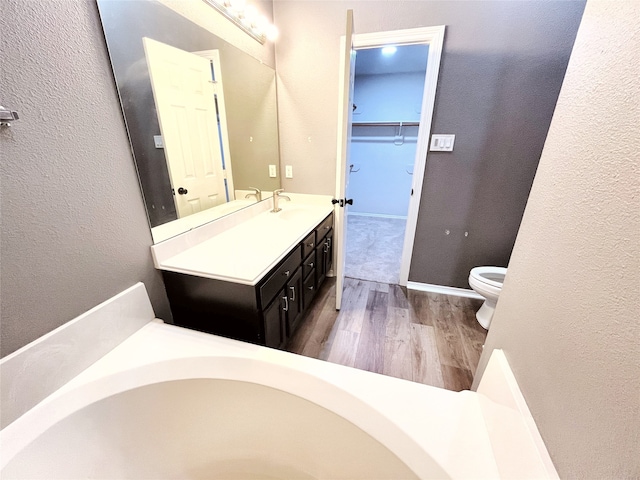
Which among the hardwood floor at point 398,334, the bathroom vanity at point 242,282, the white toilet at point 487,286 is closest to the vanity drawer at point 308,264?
the bathroom vanity at point 242,282

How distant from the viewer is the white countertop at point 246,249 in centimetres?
116

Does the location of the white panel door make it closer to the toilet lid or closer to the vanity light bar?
the vanity light bar

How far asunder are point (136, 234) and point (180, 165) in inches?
17.9

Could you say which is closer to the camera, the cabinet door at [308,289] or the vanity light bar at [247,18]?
the vanity light bar at [247,18]

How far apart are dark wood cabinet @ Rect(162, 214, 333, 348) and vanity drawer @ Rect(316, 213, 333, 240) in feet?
1.30

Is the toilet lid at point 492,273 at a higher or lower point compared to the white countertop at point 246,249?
lower

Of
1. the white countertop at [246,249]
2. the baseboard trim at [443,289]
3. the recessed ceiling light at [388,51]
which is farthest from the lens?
the recessed ceiling light at [388,51]

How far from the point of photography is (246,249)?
1.39 metres

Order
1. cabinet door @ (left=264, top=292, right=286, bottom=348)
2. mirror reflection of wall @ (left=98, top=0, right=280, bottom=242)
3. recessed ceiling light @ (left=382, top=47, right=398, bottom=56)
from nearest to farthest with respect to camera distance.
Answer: mirror reflection of wall @ (left=98, top=0, right=280, bottom=242) < cabinet door @ (left=264, top=292, right=286, bottom=348) < recessed ceiling light @ (left=382, top=47, right=398, bottom=56)

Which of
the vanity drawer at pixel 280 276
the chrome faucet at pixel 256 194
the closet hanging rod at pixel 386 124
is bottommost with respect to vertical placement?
the vanity drawer at pixel 280 276

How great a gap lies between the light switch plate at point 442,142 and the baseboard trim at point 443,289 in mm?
1187

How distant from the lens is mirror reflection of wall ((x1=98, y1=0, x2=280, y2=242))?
3.11 ft

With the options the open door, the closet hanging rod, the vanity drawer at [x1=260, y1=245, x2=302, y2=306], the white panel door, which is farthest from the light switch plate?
the closet hanging rod

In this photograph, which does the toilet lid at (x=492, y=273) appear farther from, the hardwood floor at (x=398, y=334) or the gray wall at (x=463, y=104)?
the hardwood floor at (x=398, y=334)
